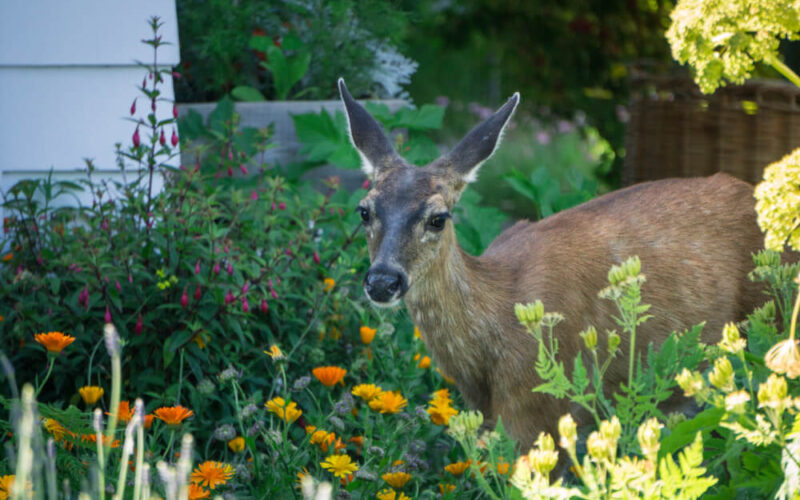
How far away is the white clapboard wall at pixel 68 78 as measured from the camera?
4781 millimetres

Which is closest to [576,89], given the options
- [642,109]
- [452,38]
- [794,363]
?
[452,38]

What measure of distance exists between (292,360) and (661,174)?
2.75m

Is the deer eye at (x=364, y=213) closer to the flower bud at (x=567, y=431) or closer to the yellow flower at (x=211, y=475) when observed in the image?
the yellow flower at (x=211, y=475)

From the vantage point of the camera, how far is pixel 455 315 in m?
3.40

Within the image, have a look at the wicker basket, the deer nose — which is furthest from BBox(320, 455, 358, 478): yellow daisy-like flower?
the wicker basket

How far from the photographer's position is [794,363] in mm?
1822

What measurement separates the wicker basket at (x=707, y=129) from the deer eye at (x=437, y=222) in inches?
83.1

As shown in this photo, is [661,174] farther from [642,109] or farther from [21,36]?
[21,36]

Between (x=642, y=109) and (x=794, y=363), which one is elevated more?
(x=642, y=109)

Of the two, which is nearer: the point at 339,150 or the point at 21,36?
the point at 21,36

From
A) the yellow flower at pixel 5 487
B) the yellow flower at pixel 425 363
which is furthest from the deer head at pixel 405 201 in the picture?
the yellow flower at pixel 5 487

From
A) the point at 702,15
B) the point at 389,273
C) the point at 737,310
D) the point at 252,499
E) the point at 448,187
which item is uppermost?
the point at 702,15

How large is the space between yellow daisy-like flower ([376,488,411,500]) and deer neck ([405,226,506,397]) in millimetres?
706

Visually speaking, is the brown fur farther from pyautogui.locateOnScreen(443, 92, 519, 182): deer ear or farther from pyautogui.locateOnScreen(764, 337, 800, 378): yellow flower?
pyautogui.locateOnScreen(764, 337, 800, 378): yellow flower
